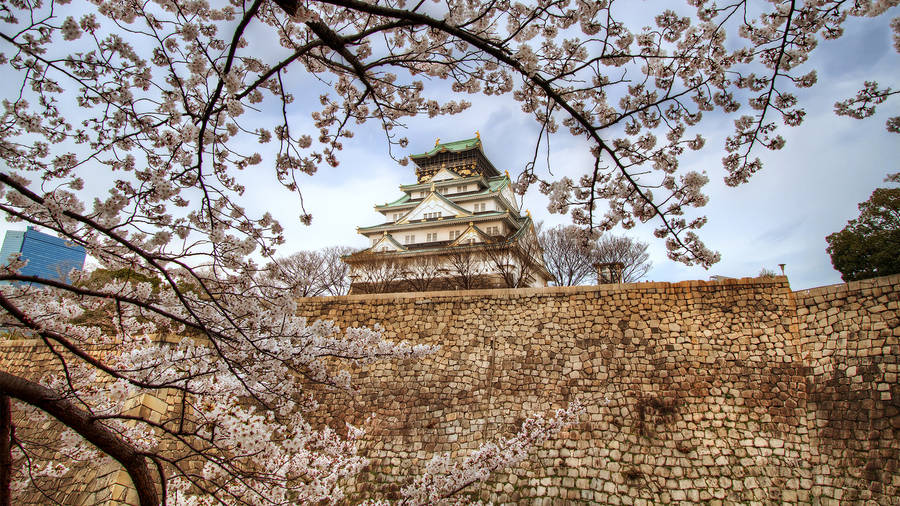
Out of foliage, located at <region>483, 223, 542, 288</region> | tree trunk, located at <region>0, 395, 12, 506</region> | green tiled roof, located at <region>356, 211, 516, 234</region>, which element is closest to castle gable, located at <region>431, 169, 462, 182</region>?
green tiled roof, located at <region>356, 211, 516, 234</region>

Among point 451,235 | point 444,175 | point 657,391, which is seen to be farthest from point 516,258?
point 657,391

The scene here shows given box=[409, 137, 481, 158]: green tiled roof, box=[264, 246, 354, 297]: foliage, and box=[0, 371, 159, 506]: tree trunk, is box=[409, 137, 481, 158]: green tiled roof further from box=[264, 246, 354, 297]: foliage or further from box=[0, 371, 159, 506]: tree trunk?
box=[0, 371, 159, 506]: tree trunk

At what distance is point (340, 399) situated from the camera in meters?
8.82

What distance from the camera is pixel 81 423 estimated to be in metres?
2.82

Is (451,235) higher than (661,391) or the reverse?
higher

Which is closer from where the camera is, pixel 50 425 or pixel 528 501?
pixel 528 501

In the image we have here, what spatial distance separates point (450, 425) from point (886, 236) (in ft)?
43.6

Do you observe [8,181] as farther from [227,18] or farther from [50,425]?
[50,425]

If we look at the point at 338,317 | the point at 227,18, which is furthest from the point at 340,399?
the point at 227,18

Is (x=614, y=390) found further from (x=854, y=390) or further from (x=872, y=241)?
(x=872, y=241)

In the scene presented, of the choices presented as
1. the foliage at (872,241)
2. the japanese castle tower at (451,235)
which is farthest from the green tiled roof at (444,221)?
the foliage at (872,241)

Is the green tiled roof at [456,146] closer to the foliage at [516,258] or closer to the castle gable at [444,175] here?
the castle gable at [444,175]

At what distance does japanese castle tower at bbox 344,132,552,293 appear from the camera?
60.3ft

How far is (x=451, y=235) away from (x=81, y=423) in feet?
65.8
